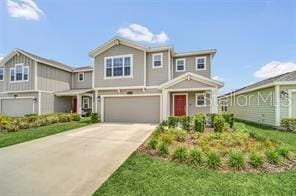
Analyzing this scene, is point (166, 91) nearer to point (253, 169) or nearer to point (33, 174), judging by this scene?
point (253, 169)

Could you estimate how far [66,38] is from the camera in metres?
15.5

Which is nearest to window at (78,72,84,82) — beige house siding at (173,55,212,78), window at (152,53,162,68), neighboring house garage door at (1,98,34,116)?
neighboring house garage door at (1,98,34,116)

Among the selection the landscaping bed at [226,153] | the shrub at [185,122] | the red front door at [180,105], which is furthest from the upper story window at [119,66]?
the landscaping bed at [226,153]

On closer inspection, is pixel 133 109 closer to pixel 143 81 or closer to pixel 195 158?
pixel 143 81

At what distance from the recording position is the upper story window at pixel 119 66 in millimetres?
15975

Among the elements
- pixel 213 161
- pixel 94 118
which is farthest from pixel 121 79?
pixel 213 161

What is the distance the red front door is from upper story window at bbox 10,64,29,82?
1470 centimetres

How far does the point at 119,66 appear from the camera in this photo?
53.4 feet

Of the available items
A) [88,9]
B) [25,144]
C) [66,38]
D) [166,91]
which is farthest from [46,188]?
[66,38]

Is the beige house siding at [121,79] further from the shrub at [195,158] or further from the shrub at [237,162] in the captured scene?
the shrub at [237,162]

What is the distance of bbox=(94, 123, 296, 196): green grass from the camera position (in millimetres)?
4156

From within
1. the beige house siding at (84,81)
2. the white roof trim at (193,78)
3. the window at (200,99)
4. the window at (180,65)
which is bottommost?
the window at (200,99)

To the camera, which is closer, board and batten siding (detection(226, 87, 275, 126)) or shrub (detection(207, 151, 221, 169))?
shrub (detection(207, 151, 221, 169))

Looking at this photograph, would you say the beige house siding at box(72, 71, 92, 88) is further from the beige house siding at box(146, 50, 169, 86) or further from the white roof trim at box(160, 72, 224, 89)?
the white roof trim at box(160, 72, 224, 89)
